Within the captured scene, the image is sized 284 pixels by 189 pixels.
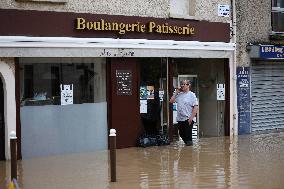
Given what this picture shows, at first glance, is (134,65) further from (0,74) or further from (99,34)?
(0,74)

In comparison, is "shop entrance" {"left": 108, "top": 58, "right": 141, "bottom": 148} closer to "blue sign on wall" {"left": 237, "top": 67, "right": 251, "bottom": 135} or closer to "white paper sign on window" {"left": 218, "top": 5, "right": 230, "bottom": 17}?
"white paper sign on window" {"left": 218, "top": 5, "right": 230, "bottom": 17}

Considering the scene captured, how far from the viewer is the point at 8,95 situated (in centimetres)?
1216

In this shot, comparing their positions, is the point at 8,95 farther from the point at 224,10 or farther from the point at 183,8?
the point at 224,10

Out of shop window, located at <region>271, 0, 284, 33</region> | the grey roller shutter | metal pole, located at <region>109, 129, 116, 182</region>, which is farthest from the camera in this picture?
shop window, located at <region>271, 0, 284, 33</region>

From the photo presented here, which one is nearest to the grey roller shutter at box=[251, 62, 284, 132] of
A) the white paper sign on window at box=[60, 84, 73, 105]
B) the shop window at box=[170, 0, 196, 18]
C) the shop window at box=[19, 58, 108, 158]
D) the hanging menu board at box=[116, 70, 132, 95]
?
the shop window at box=[170, 0, 196, 18]

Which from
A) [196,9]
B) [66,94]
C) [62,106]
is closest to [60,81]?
[66,94]

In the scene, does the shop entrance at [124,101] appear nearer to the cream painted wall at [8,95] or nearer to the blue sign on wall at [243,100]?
the cream painted wall at [8,95]

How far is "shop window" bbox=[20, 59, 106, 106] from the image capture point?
41.8ft

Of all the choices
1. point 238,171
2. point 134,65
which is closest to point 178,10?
point 134,65

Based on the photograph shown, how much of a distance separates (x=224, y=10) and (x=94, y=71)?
4.79 metres

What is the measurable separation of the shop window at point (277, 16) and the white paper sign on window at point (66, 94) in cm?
759

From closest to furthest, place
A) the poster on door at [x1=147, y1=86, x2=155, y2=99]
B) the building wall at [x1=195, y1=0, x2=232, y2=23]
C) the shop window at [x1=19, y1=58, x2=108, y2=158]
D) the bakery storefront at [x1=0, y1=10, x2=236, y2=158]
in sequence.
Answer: the bakery storefront at [x1=0, y1=10, x2=236, y2=158], the shop window at [x1=19, y1=58, x2=108, y2=158], the poster on door at [x1=147, y1=86, x2=155, y2=99], the building wall at [x1=195, y1=0, x2=232, y2=23]

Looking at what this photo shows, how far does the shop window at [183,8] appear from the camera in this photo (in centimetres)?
1518

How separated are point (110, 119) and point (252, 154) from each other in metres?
3.71
